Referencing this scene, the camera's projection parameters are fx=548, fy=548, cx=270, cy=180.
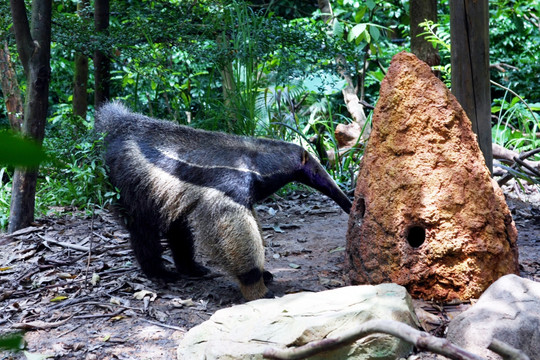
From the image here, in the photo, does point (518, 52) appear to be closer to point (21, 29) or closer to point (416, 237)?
point (416, 237)

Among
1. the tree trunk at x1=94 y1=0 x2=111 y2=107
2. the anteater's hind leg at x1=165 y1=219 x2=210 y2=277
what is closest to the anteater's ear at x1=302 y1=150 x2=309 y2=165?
the anteater's hind leg at x1=165 y1=219 x2=210 y2=277

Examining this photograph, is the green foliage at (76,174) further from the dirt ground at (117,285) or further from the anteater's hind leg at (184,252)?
the anteater's hind leg at (184,252)

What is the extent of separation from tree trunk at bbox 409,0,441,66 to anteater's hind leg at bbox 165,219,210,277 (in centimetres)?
424

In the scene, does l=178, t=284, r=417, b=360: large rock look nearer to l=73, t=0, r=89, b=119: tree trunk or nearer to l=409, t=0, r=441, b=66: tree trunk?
l=409, t=0, r=441, b=66: tree trunk

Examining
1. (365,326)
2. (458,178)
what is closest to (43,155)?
(365,326)

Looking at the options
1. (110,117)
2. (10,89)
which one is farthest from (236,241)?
(10,89)

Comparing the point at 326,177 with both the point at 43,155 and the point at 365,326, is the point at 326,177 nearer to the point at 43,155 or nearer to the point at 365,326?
the point at 365,326

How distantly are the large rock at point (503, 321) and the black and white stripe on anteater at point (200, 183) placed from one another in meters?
1.61

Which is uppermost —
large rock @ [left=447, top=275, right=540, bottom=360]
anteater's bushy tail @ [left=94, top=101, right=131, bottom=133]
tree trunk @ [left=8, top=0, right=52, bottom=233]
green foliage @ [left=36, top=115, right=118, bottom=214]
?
tree trunk @ [left=8, top=0, right=52, bottom=233]

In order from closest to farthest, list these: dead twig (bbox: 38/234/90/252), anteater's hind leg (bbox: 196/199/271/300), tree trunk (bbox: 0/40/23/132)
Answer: anteater's hind leg (bbox: 196/199/271/300), dead twig (bbox: 38/234/90/252), tree trunk (bbox: 0/40/23/132)

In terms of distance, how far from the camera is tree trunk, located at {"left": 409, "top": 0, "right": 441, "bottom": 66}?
7.23 meters

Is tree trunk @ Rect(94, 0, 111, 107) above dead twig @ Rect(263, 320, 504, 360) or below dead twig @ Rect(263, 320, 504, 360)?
above

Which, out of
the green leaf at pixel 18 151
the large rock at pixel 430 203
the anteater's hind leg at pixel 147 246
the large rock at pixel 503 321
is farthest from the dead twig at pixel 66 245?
the green leaf at pixel 18 151

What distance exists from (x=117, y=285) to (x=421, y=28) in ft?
17.3
